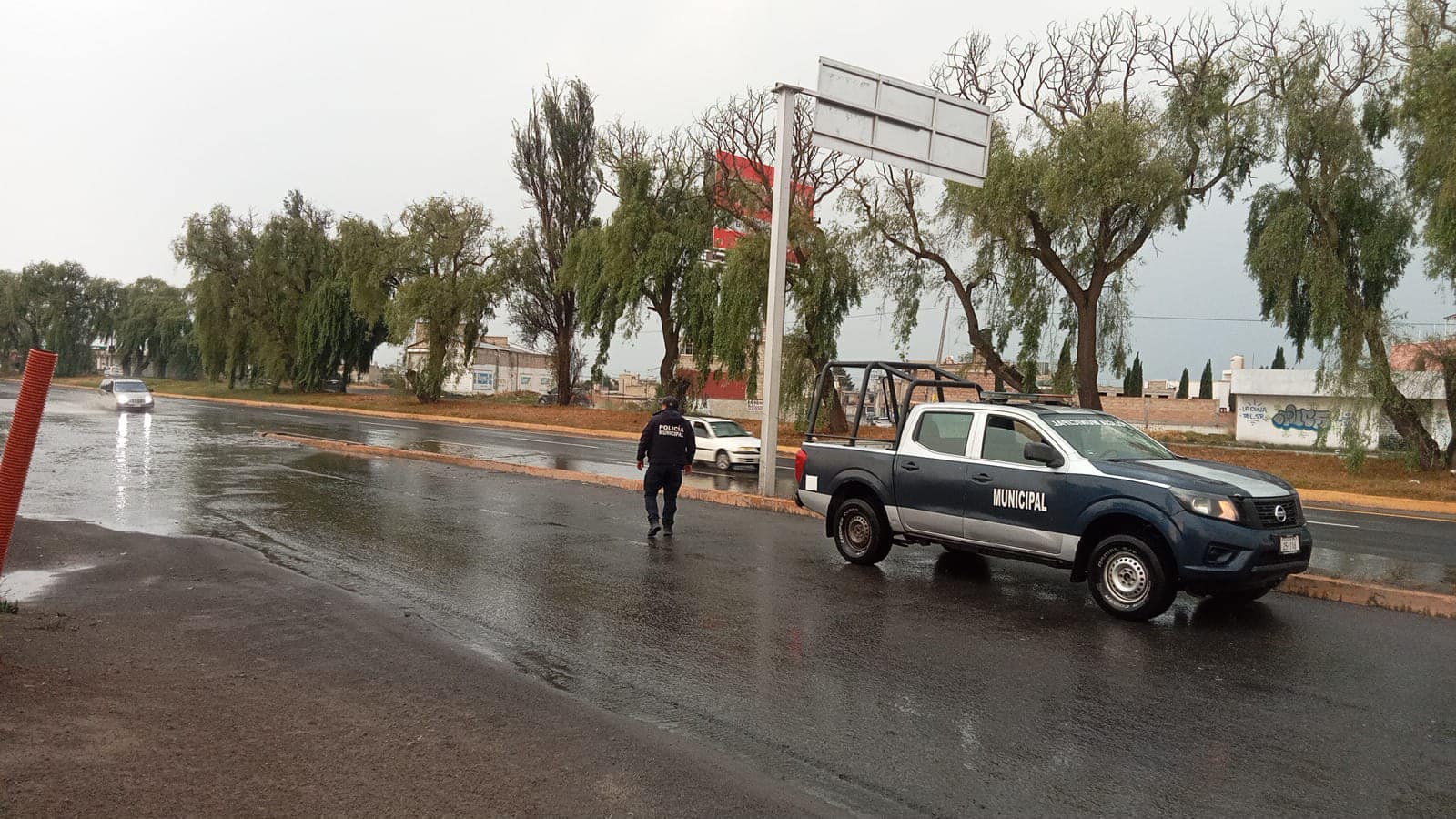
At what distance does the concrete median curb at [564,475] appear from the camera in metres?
15.6

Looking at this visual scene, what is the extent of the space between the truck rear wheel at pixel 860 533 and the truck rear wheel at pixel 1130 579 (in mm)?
2366

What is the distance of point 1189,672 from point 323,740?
17.3 ft

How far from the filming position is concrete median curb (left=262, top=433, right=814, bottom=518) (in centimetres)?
1557

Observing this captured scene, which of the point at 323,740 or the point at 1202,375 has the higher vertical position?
the point at 1202,375

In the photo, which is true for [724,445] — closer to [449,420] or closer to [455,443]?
[455,443]

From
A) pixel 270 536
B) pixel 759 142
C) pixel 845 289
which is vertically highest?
pixel 759 142

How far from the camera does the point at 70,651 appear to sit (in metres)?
5.90

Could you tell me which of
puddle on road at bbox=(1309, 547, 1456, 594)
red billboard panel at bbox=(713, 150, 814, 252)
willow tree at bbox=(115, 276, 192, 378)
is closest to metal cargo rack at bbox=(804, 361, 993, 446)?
puddle on road at bbox=(1309, 547, 1456, 594)

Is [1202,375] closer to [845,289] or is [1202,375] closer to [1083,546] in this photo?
[845,289]

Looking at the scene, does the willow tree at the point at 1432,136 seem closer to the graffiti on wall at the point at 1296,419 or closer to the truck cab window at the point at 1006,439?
the truck cab window at the point at 1006,439

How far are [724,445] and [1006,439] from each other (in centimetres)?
1564

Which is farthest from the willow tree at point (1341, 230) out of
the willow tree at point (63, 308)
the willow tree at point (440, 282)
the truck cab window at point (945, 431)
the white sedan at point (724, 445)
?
the willow tree at point (63, 308)

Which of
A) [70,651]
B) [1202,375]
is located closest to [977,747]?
[70,651]

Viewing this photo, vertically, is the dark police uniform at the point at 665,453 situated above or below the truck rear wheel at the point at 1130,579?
above
